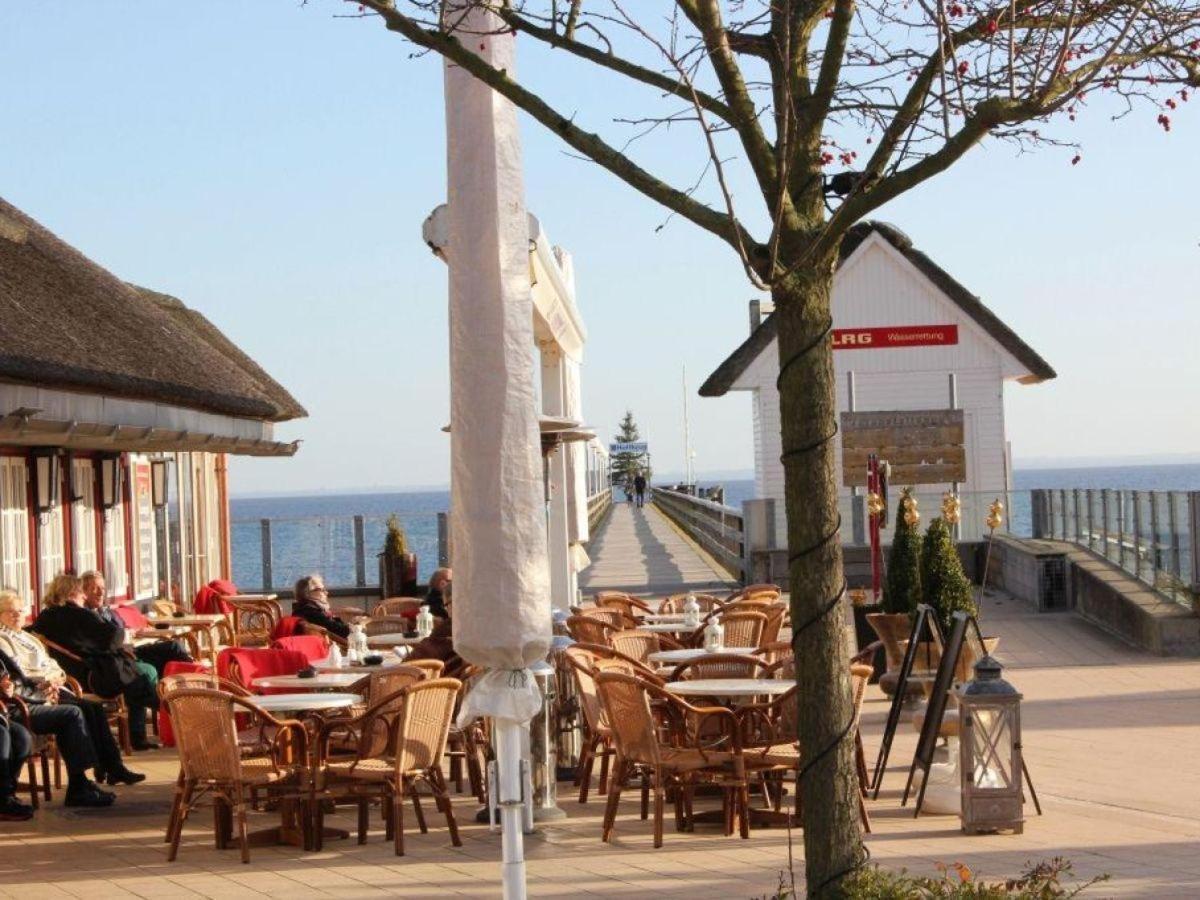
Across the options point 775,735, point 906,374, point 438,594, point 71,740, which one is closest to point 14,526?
point 438,594

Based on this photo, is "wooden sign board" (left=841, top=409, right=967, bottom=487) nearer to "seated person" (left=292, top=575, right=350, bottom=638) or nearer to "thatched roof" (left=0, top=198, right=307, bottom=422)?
"thatched roof" (left=0, top=198, right=307, bottom=422)

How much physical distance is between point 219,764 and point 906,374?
25.0 m

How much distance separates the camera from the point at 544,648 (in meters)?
6.84

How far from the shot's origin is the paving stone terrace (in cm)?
891

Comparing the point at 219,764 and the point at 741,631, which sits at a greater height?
the point at 741,631

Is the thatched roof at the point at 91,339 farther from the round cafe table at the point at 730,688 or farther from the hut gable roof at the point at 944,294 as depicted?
the hut gable roof at the point at 944,294

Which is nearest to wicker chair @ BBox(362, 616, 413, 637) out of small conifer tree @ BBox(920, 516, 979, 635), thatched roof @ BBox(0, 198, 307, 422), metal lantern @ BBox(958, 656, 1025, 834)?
thatched roof @ BBox(0, 198, 307, 422)

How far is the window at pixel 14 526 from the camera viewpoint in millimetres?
17094

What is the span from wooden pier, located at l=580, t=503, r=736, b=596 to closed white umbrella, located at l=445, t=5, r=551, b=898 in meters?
22.1

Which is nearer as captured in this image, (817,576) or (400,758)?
(817,576)

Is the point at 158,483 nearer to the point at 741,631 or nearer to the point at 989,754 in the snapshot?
the point at 741,631

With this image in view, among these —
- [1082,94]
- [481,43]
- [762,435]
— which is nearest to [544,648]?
[481,43]

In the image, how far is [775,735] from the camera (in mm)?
10617

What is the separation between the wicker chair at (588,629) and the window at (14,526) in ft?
16.7
